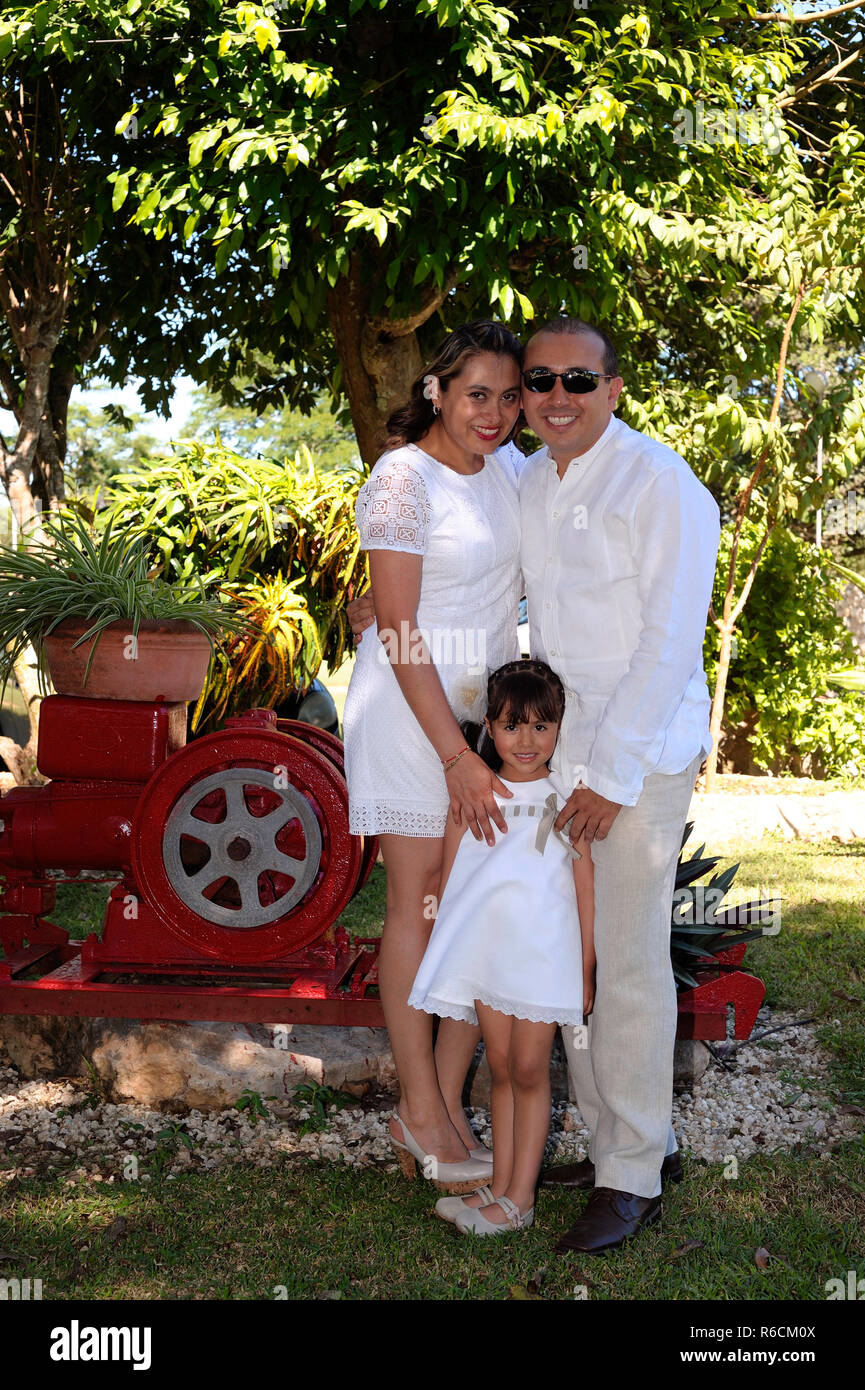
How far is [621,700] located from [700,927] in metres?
1.48

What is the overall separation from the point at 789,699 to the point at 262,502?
5033 millimetres

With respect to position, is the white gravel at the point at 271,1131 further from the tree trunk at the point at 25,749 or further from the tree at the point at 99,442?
the tree at the point at 99,442

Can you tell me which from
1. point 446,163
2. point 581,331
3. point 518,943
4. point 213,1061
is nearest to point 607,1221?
point 518,943

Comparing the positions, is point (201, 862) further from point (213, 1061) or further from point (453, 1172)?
point (453, 1172)

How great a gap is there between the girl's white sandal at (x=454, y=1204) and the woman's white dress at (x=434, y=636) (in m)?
0.88

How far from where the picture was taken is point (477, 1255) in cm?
282

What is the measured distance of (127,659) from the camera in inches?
143

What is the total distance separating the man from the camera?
2695 millimetres

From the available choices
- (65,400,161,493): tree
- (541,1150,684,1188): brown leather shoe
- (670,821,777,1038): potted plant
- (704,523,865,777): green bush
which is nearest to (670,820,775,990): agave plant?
(670,821,777,1038): potted plant

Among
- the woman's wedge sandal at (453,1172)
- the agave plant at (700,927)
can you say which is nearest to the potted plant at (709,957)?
the agave plant at (700,927)

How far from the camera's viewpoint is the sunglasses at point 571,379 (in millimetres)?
2799

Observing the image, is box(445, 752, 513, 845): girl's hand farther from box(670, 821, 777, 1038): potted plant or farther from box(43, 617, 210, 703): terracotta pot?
box(43, 617, 210, 703): terracotta pot

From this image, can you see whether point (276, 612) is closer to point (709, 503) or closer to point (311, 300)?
point (311, 300)

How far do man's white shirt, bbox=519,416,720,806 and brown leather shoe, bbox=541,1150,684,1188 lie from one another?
1095 millimetres
